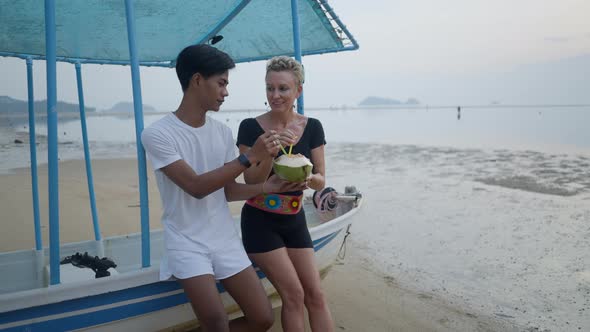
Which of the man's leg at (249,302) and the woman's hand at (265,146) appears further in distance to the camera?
the man's leg at (249,302)

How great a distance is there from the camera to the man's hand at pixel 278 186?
279 cm

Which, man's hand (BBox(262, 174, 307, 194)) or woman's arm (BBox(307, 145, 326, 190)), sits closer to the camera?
man's hand (BBox(262, 174, 307, 194))

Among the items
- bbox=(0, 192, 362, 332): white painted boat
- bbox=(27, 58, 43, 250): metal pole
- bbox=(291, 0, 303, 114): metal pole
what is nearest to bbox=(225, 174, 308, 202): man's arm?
bbox=(0, 192, 362, 332): white painted boat

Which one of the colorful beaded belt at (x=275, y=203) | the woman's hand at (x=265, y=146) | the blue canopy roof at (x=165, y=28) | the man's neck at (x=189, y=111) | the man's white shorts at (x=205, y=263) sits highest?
the blue canopy roof at (x=165, y=28)

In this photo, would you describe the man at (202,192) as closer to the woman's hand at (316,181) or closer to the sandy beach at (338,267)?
the woman's hand at (316,181)

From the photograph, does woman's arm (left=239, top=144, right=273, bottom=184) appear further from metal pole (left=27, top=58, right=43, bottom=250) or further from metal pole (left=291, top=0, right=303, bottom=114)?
metal pole (left=27, top=58, right=43, bottom=250)

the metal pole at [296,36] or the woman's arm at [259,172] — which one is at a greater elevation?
the metal pole at [296,36]

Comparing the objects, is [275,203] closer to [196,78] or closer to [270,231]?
[270,231]

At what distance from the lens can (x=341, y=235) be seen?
15.2ft

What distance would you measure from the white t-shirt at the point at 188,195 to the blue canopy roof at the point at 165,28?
2120mm

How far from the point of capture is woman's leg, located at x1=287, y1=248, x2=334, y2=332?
2926 millimetres

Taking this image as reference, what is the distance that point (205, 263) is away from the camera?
2.50 meters

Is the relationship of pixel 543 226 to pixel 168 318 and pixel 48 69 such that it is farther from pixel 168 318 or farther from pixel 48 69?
pixel 48 69

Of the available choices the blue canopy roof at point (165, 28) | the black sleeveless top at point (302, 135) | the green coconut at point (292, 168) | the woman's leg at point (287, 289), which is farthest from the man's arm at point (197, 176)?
the blue canopy roof at point (165, 28)
